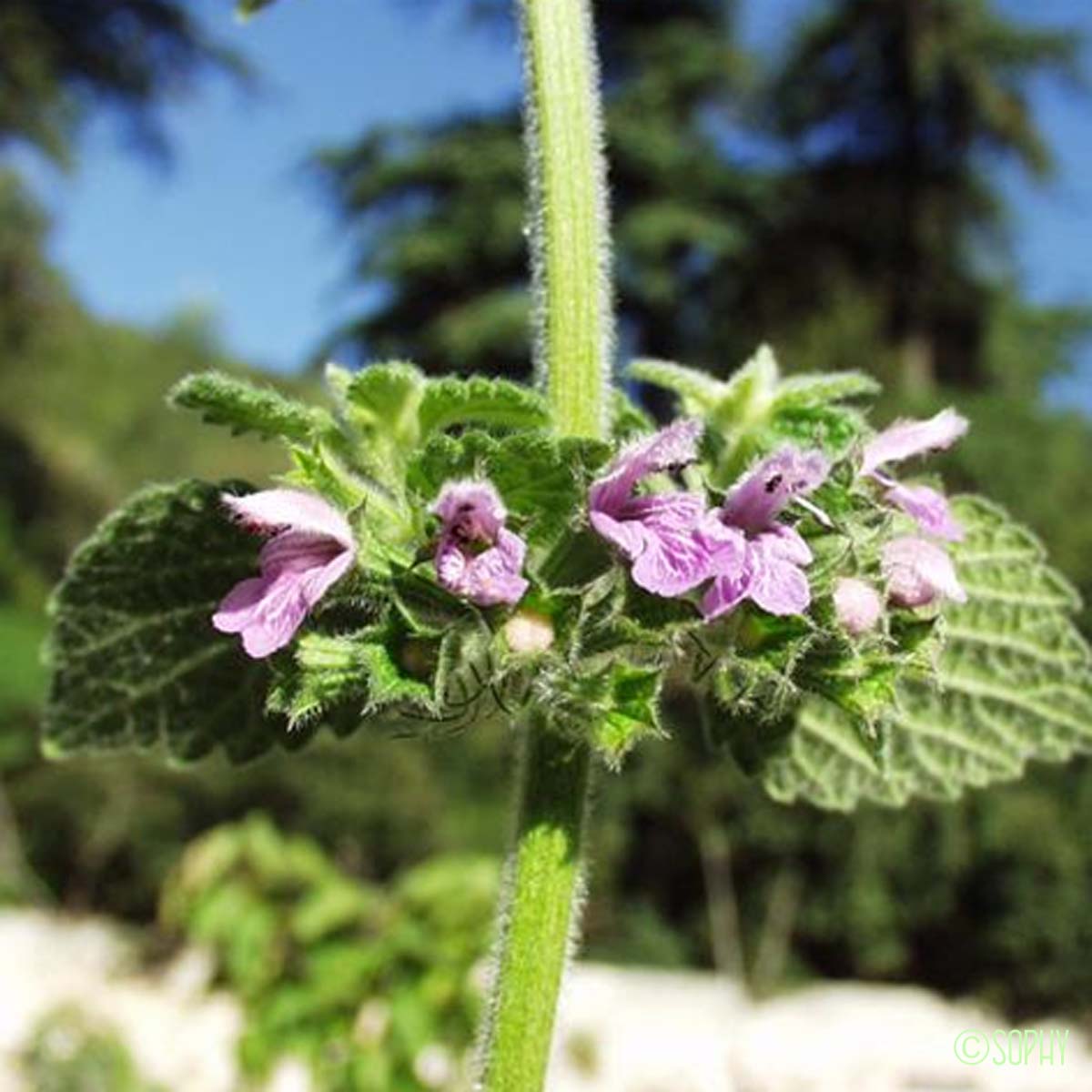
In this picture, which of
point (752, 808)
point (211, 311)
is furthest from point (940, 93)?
point (211, 311)

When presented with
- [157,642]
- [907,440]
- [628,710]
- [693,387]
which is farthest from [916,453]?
[157,642]

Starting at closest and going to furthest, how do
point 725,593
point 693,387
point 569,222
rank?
point 725,593
point 569,222
point 693,387

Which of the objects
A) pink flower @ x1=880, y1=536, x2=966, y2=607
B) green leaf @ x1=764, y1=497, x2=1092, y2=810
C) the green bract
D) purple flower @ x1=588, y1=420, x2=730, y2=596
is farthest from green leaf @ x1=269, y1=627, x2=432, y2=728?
green leaf @ x1=764, y1=497, x2=1092, y2=810

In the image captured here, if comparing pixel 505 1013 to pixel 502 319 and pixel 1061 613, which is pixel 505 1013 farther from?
pixel 502 319

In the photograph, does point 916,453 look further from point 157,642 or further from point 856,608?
point 157,642

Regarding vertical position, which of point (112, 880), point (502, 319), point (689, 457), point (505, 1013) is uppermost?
point (502, 319)

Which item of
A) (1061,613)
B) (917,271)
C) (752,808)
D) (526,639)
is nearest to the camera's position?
Result: (526,639)

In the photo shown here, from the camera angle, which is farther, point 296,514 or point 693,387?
point 693,387

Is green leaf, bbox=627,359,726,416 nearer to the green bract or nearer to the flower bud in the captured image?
the green bract
